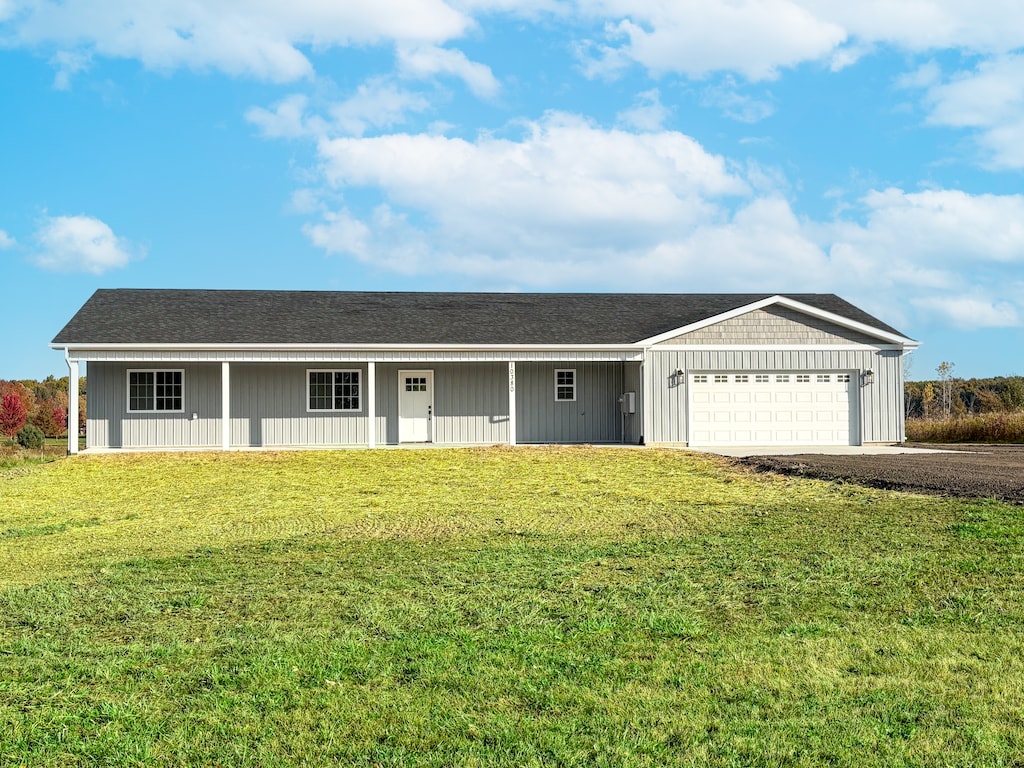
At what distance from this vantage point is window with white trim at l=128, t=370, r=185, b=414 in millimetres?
23281

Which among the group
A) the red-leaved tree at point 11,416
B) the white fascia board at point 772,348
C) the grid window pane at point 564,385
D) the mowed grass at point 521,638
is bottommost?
the mowed grass at point 521,638

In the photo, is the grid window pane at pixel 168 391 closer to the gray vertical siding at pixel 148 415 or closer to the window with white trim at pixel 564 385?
the gray vertical siding at pixel 148 415

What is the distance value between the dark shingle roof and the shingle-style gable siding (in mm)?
1083

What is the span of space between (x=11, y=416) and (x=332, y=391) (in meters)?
21.0

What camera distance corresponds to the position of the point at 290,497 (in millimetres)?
14484

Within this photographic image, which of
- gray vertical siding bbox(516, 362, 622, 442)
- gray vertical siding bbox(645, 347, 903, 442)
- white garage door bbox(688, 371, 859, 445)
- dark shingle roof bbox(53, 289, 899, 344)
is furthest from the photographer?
gray vertical siding bbox(516, 362, 622, 442)

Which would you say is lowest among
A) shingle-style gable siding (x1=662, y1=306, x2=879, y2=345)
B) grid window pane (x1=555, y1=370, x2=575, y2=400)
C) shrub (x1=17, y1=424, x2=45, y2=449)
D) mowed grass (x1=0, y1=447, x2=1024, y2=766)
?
mowed grass (x1=0, y1=447, x2=1024, y2=766)

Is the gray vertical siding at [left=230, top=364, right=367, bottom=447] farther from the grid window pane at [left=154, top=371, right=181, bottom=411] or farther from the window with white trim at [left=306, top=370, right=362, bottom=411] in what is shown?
the grid window pane at [left=154, top=371, right=181, bottom=411]

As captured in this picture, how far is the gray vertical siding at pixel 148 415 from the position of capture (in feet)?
75.6

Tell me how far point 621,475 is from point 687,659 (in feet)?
38.7

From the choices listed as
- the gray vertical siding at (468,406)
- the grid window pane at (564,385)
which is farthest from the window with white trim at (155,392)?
the grid window pane at (564,385)

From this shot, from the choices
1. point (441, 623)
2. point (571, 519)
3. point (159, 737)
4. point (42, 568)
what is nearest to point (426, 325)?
point (571, 519)

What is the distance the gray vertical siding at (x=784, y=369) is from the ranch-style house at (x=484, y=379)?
0.04m

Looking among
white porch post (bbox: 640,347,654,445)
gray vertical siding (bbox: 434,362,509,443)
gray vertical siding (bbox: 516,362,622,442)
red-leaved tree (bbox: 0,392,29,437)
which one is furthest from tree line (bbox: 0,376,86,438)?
white porch post (bbox: 640,347,654,445)
